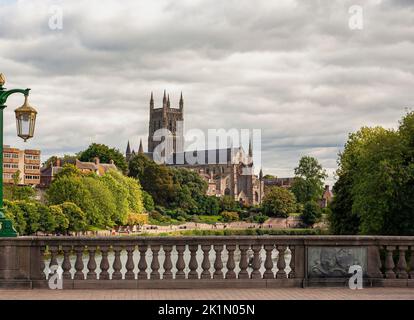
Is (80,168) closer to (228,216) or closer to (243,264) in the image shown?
(228,216)

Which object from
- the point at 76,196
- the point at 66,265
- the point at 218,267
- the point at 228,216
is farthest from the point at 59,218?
the point at 228,216

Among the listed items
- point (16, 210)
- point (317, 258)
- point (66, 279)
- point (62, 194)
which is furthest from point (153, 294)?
point (62, 194)

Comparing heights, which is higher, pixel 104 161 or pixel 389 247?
pixel 104 161

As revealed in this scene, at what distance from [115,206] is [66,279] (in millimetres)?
83519

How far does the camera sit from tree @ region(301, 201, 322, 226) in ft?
548

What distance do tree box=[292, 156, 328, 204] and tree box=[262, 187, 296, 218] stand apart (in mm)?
10471

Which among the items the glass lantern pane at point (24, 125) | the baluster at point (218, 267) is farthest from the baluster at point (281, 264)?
the glass lantern pane at point (24, 125)

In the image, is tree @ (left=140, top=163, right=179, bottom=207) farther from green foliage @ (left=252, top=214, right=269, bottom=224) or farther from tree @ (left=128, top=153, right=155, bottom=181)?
green foliage @ (left=252, top=214, right=269, bottom=224)

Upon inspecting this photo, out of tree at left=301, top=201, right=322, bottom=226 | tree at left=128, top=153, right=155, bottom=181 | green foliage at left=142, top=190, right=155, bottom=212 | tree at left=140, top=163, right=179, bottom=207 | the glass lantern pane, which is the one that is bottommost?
tree at left=301, top=201, right=322, bottom=226

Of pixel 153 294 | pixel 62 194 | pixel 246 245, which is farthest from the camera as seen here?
pixel 62 194

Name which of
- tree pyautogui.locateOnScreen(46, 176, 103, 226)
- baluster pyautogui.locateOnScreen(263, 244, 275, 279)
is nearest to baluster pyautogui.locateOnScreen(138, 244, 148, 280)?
baluster pyautogui.locateOnScreen(263, 244, 275, 279)

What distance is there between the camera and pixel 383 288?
1658cm

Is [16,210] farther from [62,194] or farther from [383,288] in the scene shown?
[383,288]

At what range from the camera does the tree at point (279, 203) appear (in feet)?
593
